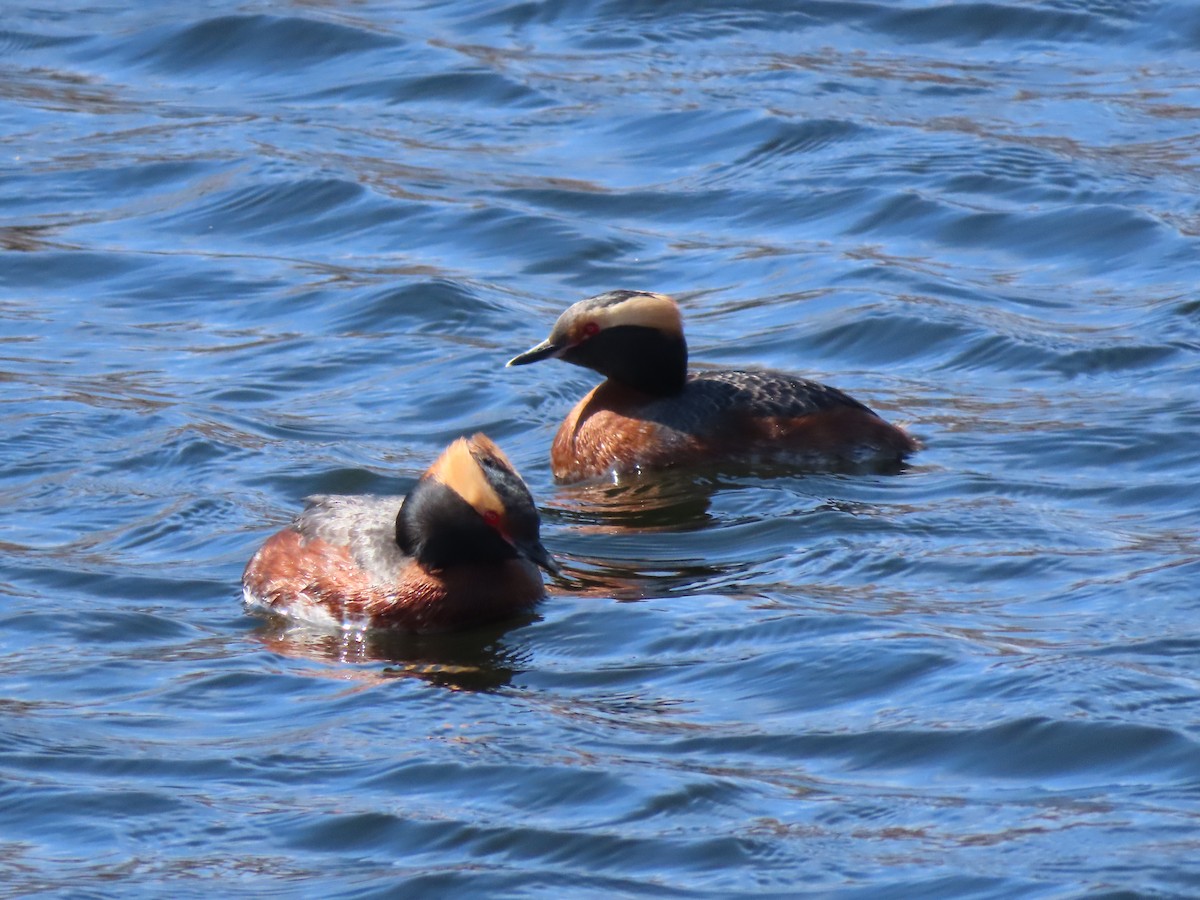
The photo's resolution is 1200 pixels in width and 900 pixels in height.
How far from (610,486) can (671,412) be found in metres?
0.56

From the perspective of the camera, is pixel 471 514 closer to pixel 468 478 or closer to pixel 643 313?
pixel 468 478

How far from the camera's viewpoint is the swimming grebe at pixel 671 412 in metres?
13.0

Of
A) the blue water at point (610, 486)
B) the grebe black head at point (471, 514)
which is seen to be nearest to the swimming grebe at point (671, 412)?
the blue water at point (610, 486)

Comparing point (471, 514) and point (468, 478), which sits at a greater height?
point (468, 478)

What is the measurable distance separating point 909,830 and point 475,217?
35.4 feet

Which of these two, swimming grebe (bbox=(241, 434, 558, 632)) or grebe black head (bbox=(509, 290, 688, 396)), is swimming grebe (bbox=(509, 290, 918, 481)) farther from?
swimming grebe (bbox=(241, 434, 558, 632))

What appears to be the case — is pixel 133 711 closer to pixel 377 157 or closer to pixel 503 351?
pixel 503 351

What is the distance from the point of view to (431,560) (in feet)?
35.1

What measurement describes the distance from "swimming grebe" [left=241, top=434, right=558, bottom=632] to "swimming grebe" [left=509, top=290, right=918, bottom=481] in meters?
2.20

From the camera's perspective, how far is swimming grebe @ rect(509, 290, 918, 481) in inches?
511

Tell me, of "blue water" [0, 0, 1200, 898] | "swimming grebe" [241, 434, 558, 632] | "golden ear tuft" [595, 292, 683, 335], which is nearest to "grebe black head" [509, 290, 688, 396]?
"golden ear tuft" [595, 292, 683, 335]

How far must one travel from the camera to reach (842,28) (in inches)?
875

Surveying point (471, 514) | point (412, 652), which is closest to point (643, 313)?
point (471, 514)

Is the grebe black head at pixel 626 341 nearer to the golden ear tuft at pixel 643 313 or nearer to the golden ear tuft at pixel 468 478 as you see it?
the golden ear tuft at pixel 643 313
